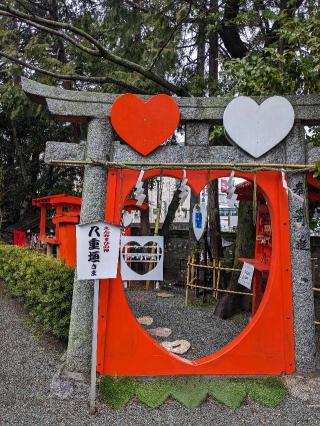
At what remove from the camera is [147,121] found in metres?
4.82

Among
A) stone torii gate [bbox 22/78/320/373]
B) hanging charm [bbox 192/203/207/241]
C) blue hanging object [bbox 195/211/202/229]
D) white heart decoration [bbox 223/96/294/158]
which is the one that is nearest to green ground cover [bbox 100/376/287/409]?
stone torii gate [bbox 22/78/320/373]

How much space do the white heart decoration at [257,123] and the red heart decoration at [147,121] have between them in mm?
676

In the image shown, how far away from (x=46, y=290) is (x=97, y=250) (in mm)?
2531

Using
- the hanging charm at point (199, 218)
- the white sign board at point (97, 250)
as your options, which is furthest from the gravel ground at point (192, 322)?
the white sign board at point (97, 250)

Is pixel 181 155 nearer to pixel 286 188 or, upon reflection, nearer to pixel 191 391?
pixel 286 188

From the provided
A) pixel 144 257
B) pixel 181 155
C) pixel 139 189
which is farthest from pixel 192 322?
pixel 144 257

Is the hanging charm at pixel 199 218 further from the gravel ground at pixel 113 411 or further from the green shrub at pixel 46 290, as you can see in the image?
the gravel ground at pixel 113 411

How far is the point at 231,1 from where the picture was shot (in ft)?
27.5

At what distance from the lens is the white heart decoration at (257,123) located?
4.84m

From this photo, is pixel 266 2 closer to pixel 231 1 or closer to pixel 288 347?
pixel 231 1

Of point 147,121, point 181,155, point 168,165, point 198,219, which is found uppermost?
point 147,121

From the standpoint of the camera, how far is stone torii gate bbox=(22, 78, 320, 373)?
15.6 ft

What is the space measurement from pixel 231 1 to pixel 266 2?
→ 73 cm

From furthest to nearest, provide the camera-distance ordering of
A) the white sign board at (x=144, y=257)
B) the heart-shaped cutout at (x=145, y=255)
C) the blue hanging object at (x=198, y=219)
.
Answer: the heart-shaped cutout at (x=145, y=255)
the white sign board at (x=144, y=257)
the blue hanging object at (x=198, y=219)
